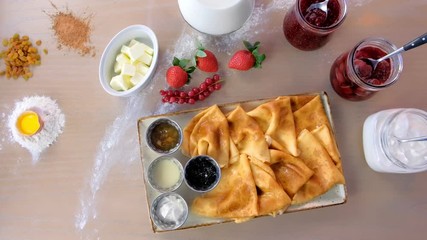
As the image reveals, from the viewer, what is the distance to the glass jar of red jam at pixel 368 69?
97cm

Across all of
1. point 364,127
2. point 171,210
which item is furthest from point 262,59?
point 171,210

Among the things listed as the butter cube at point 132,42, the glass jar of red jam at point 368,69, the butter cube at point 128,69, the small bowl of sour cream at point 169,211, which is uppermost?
the glass jar of red jam at point 368,69

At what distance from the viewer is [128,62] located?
1.06 m

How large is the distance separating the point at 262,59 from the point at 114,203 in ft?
1.63

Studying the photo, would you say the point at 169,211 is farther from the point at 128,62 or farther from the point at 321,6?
the point at 321,6

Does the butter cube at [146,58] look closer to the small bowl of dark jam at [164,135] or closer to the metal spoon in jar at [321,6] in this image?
the small bowl of dark jam at [164,135]

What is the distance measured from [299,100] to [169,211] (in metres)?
0.39

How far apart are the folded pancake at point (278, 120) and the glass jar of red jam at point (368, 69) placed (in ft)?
0.49

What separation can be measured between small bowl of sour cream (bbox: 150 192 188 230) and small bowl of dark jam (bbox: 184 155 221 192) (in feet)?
0.18

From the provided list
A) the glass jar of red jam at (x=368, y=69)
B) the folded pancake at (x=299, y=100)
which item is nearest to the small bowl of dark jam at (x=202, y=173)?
the folded pancake at (x=299, y=100)

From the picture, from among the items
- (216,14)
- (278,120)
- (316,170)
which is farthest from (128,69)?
(316,170)

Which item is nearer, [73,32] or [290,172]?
[290,172]

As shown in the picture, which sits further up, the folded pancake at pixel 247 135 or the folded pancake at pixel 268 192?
the folded pancake at pixel 247 135

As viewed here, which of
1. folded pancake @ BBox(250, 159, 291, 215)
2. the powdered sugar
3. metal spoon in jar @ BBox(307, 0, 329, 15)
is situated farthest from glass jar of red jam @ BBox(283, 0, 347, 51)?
the powdered sugar
